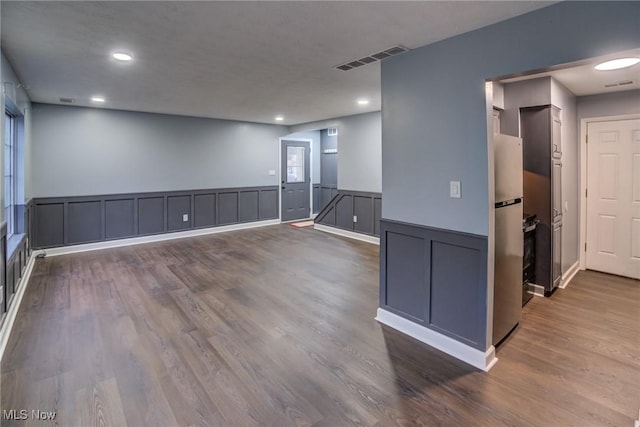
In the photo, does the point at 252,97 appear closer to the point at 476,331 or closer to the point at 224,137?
the point at 224,137

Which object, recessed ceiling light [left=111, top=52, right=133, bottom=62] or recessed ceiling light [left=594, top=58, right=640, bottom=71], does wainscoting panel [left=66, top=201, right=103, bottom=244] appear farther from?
recessed ceiling light [left=594, top=58, right=640, bottom=71]

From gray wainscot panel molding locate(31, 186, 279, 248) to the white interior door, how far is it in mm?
6254

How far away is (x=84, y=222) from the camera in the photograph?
19.2 ft

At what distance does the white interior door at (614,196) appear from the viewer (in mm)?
4176

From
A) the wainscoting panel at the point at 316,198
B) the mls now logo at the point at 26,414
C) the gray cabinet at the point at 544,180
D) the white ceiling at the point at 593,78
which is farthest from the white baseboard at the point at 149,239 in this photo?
the white ceiling at the point at 593,78

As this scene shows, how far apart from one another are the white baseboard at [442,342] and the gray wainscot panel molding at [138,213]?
16.4 ft

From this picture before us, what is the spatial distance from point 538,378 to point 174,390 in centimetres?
243

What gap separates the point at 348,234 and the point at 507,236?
4460 mm

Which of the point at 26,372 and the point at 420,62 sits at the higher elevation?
the point at 420,62

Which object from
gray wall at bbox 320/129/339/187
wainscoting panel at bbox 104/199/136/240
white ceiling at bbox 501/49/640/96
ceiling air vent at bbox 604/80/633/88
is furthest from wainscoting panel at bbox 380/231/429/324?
gray wall at bbox 320/129/339/187

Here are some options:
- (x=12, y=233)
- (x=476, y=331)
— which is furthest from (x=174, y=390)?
(x=12, y=233)

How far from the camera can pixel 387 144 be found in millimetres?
3047

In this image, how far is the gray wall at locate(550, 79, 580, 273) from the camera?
12.9ft

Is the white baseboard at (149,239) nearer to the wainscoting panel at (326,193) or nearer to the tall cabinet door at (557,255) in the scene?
the wainscoting panel at (326,193)
